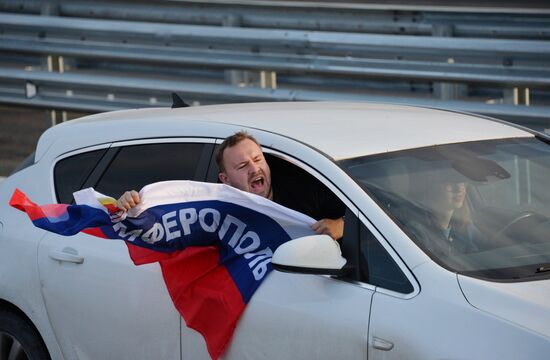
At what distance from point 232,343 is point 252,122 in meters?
1.02

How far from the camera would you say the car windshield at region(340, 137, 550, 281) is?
14.0ft

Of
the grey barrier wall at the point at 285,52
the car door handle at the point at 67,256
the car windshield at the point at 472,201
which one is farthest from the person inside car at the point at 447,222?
the grey barrier wall at the point at 285,52

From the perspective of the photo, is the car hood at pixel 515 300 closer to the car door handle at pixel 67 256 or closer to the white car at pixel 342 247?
the white car at pixel 342 247

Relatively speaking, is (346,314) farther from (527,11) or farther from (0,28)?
(0,28)

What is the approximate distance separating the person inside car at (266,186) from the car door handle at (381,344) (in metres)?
A: 0.64

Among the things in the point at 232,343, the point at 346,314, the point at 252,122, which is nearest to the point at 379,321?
the point at 346,314

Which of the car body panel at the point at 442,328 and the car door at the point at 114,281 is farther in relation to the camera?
the car door at the point at 114,281

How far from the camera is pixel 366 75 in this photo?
30.3 ft

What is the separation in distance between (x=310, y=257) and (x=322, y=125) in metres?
0.94

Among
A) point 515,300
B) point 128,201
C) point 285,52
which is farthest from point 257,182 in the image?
point 285,52

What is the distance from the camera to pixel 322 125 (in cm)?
501

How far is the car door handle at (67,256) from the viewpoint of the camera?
5.21 metres

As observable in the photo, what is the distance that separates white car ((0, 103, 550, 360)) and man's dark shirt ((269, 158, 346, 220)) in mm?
19

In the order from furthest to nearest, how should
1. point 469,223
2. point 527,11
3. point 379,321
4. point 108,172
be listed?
1. point 527,11
2. point 108,172
3. point 469,223
4. point 379,321
